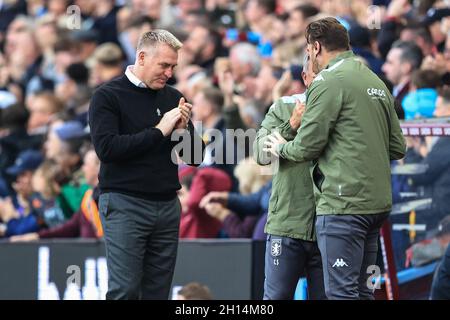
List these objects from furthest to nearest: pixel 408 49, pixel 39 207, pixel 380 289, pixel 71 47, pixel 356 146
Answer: pixel 71 47 < pixel 39 207 < pixel 408 49 < pixel 380 289 < pixel 356 146

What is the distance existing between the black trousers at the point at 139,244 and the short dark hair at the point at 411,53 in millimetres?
3700

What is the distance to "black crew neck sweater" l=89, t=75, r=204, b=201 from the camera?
672 centimetres

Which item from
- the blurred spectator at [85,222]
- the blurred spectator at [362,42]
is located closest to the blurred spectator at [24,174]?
the blurred spectator at [85,222]

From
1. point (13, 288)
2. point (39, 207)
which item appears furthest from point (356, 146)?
point (39, 207)

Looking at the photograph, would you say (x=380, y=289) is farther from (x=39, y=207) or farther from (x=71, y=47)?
(x=71, y=47)

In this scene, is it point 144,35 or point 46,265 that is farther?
point 46,265

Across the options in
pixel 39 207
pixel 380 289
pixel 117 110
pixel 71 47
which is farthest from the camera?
pixel 71 47

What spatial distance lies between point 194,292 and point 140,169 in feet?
7.28

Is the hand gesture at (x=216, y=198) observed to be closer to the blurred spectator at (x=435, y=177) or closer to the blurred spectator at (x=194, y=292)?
the blurred spectator at (x=194, y=292)

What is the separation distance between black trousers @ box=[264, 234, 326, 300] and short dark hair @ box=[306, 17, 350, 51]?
1.14 meters

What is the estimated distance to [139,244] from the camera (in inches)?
270

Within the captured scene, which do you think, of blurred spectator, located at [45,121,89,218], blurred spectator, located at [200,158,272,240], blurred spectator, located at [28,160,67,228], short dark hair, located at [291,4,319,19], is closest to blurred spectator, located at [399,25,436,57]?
short dark hair, located at [291,4,319,19]

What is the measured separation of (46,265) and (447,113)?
12.6ft
